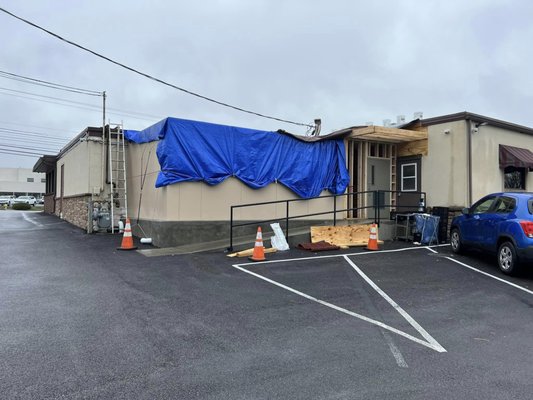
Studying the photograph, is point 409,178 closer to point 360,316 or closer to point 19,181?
point 360,316

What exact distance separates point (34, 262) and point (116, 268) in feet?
7.40

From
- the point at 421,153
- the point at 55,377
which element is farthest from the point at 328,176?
the point at 55,377

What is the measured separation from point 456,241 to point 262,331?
7999 millimetres

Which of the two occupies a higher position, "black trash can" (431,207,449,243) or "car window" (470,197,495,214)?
"car window" (470,197,495,214)

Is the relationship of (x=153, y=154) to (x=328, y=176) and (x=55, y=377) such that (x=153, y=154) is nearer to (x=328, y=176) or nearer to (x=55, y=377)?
(x=328, y=176)

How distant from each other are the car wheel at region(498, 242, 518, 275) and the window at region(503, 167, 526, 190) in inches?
296

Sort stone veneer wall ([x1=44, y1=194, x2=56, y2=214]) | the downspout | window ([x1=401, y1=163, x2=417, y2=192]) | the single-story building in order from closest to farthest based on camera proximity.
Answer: the single-story building → the downspout → window ([x1=401, y1=163, x2=417, y2=192]) → stone veneer wall ([x1=44, y1=194, x2=56, y2=214])

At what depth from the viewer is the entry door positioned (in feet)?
50.1

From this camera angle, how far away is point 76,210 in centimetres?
1830

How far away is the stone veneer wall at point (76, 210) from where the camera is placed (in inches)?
635

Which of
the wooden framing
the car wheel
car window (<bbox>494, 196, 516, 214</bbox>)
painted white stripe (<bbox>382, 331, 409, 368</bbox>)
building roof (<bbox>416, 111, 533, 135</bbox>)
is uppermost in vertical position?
building roof (<bbox>416, 111, 533, 135</bbox>)

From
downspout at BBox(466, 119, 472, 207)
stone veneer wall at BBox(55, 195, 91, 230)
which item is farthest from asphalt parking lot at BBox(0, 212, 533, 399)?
stone veneer wall at BBox(55, 195, 91, 230)

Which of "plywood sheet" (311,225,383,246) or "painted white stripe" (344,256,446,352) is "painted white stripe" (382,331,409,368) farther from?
"plywood sheet" (311,225,383,246)

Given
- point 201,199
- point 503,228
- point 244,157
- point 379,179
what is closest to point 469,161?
point 379,179
